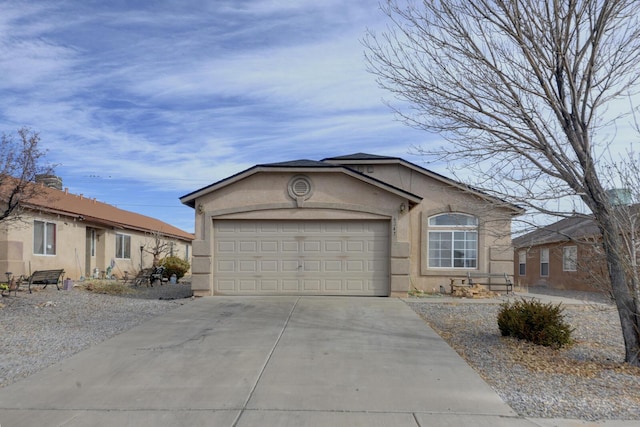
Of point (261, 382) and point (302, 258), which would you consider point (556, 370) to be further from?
point (302, 258)

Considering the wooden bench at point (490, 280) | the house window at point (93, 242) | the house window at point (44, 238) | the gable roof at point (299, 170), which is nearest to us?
the gable roof at point (299, 170)

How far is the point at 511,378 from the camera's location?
7.07 meters

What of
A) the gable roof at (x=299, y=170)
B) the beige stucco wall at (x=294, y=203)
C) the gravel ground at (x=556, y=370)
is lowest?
the gravel ground at (x=556, y=370)

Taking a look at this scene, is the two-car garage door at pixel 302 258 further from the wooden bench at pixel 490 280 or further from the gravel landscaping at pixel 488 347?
the wooden bench at pixel 490 280

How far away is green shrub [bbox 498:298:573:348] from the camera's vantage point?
8914 mm

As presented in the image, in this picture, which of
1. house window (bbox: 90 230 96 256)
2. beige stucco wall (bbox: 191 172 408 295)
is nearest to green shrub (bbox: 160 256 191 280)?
house window (bbox: 90 230 96 256)

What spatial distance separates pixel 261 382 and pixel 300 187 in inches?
368

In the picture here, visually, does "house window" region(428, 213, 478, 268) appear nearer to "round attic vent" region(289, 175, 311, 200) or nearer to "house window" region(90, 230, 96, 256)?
"round attic vent" region(289, 175, 311, 200)

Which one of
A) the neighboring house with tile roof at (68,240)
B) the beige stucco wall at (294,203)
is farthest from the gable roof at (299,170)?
the neighboring house with tile roof at (68,240)

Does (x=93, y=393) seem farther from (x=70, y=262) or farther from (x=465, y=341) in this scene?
(x=70, y=262)

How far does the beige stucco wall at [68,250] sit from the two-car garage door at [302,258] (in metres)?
5.73

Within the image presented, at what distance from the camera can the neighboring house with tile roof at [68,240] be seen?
672 inches

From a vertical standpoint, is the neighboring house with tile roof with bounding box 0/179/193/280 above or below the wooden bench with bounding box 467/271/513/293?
above

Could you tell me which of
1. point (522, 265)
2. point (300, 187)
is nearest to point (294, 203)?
point (300, 187)
